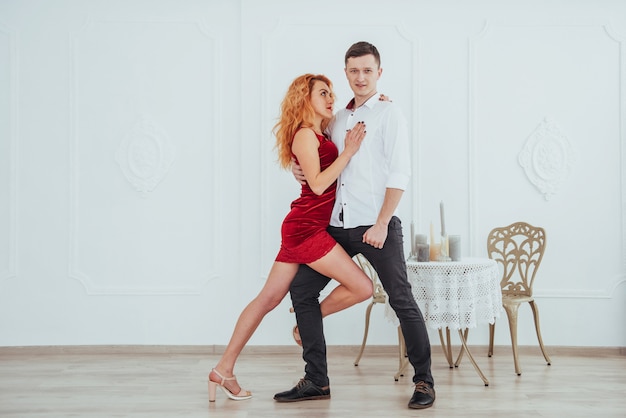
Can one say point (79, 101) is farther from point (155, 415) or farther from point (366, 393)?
point (366, 393)

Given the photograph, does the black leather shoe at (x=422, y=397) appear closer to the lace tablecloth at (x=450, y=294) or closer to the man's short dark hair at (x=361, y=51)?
the lace tablecloth at (x=450, y=294)

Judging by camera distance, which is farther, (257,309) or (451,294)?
(451,294)

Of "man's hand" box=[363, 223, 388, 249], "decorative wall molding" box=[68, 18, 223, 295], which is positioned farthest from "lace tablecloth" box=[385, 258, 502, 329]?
"decorative wall molding" box=[68, 18, 223, 295]

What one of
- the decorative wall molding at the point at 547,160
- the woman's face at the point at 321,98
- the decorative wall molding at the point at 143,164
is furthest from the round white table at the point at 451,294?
the decorative wall molding at the point at 143,164

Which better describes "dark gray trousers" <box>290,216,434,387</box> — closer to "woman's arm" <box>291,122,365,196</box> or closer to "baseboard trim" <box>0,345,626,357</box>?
"woman's arm" <box>291,122,365,196</box>

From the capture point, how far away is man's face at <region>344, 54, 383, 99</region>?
3131mm

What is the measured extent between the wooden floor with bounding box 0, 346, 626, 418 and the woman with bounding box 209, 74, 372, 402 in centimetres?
37

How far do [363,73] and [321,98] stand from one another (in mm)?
244

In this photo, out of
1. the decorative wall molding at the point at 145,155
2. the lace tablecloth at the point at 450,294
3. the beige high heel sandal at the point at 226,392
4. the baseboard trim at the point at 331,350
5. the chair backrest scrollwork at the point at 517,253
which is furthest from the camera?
the decorative wall molding at the point at 145,155

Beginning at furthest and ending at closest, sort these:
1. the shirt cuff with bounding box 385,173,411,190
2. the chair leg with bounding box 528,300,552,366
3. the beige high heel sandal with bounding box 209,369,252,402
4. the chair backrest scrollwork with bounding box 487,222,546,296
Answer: the chair backrest scrollwork with bounding box 487,222,546,296, the chair leg with bounding box 528,300,552,366, the beige high heel sandal with bounding box 209,369,252,402, the shirt cuff with bounding box 385,173,411,190

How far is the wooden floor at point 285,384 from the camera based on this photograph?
310cm

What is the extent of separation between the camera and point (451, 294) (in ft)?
11.8

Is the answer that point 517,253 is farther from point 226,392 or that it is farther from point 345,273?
point 226,392

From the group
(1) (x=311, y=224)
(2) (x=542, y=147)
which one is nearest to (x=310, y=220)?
(1) (x=311, y=224)
